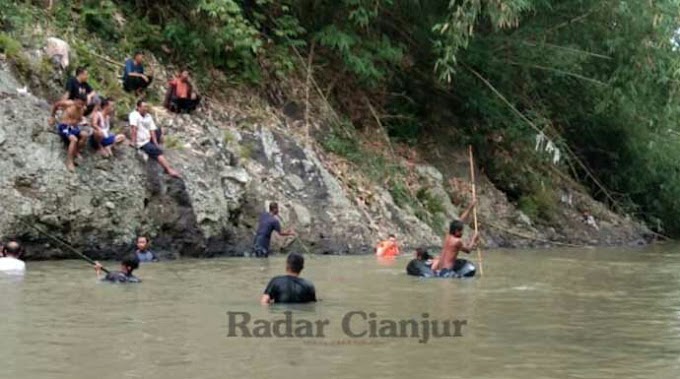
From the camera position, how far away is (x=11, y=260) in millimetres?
14789

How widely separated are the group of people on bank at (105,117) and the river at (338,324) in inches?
86.4

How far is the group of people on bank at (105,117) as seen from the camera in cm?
1764

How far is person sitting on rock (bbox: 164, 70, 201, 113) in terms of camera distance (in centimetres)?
2120

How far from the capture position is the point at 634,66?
26.6 meters

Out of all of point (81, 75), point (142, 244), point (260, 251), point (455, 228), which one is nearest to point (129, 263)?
point (142, 244)

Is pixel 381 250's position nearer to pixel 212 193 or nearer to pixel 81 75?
pixel 212 193

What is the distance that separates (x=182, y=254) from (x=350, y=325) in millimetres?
8560

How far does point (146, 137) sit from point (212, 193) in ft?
5.02

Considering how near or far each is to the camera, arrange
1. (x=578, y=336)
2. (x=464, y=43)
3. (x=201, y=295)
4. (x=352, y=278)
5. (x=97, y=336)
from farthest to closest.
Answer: (x=464, y=43) → (x=352, y=278) → (x=201, y=295) → (x=578, y=336) → (x=97, y=336)

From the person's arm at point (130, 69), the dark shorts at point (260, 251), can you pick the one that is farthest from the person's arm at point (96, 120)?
the dark shorts at point (260, 251)

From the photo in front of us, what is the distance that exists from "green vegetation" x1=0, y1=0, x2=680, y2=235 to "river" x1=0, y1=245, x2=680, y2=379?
702 centimetres

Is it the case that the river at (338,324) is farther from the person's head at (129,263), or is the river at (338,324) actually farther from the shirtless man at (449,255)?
the shirtless man at (449,255)

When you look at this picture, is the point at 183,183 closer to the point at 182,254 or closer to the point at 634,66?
the point at 182,254

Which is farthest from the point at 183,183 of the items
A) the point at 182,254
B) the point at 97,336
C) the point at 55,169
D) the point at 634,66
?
the point at 634,66
